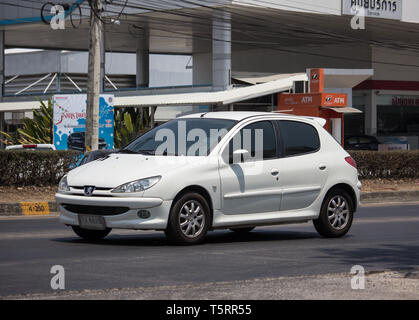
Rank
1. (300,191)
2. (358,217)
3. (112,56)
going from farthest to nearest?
1. (112,56)
2. (358,217)
3. (300,191)

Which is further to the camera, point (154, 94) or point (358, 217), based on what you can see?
point (154, 94)

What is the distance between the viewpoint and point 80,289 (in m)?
7.73

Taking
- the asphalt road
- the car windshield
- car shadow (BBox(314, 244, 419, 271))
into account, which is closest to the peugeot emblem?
the asphalt road

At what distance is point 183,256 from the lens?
1012 cm

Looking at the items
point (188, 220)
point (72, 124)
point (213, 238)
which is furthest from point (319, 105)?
point (188, 220)

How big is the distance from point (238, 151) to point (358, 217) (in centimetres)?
621

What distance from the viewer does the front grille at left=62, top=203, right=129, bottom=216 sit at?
1080 centimetres

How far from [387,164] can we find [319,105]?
22.0 ft

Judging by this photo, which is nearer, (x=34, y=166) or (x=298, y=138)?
(x=298, y=138)

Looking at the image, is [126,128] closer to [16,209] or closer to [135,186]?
[16,209]

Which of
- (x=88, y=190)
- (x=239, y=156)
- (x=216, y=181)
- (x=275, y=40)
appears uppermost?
(x=275, y=40)

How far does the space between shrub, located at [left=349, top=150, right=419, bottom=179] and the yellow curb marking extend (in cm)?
965

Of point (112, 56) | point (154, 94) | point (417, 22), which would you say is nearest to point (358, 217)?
point (154, 94)
